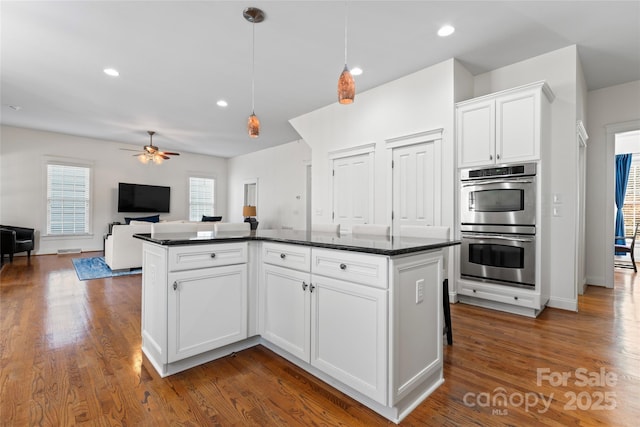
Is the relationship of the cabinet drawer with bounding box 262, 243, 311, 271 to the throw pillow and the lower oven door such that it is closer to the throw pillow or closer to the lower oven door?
the lower oven door

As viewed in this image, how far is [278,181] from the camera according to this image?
845cm

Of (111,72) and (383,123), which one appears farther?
(383,123)

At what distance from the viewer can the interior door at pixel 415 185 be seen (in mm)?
3847

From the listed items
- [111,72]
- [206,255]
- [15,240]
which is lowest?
[15,240]

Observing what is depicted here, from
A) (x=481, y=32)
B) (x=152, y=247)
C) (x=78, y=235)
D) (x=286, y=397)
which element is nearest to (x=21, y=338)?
(x=152, y=247)

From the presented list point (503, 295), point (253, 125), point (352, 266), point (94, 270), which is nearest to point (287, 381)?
point (352, 266)

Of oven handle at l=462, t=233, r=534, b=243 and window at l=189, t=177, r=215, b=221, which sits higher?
window at l=189, t=177, r=215, b=221

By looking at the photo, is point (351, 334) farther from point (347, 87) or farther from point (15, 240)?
point (15, 240)

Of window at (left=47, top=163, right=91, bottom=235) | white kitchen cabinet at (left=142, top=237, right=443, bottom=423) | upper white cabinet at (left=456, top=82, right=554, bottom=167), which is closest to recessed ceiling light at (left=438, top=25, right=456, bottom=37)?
upper white cabinet at (left=456, top=82, right=554, bottom=167)

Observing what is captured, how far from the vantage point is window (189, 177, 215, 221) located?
9828 mm

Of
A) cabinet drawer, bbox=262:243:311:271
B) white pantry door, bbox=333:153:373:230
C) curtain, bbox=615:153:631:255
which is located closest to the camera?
cabinet drawer, bbox=262:243:311:271

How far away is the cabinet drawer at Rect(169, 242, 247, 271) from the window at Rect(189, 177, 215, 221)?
8.23m

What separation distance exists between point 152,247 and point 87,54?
2.94 m

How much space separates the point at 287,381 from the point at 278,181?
268 inches
